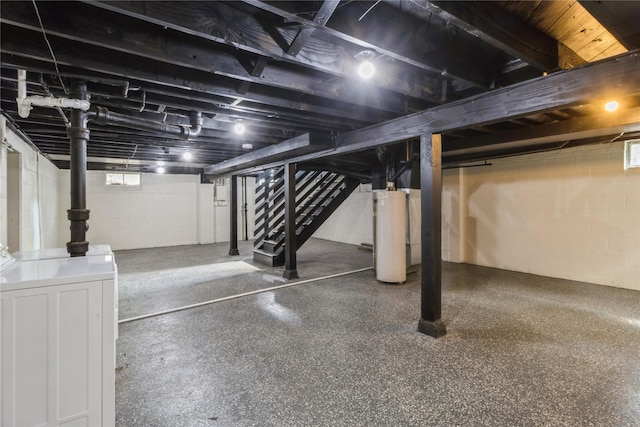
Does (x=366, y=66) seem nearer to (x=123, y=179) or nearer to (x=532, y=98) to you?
(x=532, y=98)

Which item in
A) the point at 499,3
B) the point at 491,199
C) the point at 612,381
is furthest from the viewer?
the point at 491,199

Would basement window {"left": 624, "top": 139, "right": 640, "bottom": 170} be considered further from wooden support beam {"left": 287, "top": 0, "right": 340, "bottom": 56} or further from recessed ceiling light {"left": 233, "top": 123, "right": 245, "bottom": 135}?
recessed ceiling light {"left": 233, "top": 123, "right": 245, "bottom": 135}

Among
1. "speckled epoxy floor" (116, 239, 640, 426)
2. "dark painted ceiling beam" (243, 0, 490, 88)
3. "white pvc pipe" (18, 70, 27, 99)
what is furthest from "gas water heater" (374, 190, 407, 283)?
"white pvc pipe" (18, 70, 27, 99)

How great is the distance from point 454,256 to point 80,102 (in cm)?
570

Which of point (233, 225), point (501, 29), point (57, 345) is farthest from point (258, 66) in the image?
point (233, 225)

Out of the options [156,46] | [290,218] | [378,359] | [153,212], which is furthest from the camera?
[153,212]

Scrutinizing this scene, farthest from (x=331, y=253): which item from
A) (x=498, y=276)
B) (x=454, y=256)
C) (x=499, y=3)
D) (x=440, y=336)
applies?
(x=499, y=3)

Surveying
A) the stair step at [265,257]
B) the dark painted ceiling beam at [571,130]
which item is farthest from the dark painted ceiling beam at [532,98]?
the stair step at [265,257]

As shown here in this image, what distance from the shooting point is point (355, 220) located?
315 inches

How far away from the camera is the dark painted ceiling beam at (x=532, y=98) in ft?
5.36

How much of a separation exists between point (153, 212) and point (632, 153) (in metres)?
9.09

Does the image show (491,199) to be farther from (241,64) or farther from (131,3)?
(131,3)

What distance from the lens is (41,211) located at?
450 centimetres

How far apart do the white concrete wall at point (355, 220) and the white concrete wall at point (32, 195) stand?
6.13 m
